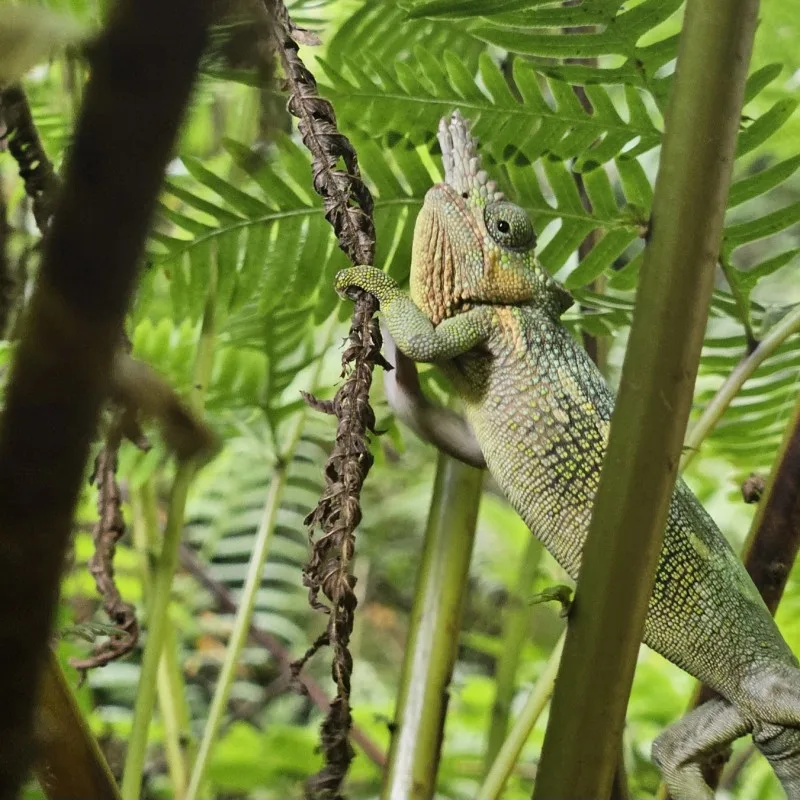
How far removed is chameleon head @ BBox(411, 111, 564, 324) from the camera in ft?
3.26

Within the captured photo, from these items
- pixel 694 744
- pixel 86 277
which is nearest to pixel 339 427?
pixel 86 277

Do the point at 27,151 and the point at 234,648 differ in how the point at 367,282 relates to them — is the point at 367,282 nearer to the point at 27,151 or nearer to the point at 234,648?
the point at 27,151

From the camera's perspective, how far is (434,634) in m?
1.00

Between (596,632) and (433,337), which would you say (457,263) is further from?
(596,632)

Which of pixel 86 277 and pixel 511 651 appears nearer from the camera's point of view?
pixel 86 277

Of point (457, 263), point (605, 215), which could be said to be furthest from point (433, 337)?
point (605, 215)

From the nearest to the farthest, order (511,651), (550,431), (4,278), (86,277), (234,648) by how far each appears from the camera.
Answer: (86,277) → (4,278) → (550,431) → (234,648) → (511,651)

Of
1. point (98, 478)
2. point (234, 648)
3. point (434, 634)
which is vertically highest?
point (98, 478)

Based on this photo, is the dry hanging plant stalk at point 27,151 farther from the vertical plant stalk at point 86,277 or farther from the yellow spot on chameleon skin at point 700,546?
the yellow spot on chameleon skin at point 700,546

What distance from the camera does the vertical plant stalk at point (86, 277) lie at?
0.80 ft

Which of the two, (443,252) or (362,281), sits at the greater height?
(443,252)

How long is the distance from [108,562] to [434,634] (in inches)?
15.1

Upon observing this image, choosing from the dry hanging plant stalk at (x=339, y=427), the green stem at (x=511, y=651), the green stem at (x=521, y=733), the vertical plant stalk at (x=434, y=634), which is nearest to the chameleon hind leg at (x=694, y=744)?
the green stem at (x=521, y=733)

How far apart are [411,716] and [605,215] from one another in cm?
63
